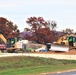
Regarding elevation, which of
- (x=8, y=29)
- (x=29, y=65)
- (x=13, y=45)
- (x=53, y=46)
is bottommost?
(x=29, y=65)

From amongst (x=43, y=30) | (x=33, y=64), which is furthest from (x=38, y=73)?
(x=43, y=30)

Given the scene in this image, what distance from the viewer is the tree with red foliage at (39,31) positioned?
100125 mm

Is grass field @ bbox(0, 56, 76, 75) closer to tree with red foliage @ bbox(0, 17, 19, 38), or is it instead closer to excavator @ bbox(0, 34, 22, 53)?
excavator @ bbox(0, 34, 22, 53)

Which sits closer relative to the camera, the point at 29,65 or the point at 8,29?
the point at 29,65

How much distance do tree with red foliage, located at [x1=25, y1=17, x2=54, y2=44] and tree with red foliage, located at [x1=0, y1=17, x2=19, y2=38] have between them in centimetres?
444

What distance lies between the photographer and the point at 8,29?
103 meters

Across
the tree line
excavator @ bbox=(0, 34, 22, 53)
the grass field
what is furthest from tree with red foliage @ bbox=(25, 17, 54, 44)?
the grass field

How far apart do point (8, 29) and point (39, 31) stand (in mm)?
8994

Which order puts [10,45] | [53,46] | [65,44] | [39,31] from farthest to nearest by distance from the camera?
[39,31], [10,45], [65,44], [53,46]

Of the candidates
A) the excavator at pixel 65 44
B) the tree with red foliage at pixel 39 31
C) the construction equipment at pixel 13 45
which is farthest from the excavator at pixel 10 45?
the tree with red foliage at pixel 39 31

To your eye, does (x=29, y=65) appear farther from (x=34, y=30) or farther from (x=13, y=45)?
(x=34, y=30)

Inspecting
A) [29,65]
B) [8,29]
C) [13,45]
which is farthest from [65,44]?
[8,29]

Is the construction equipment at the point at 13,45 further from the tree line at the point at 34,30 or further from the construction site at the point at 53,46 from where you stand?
the tree line at the point at 34,30

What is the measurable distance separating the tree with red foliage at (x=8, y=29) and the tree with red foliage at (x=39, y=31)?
444 centimetres
